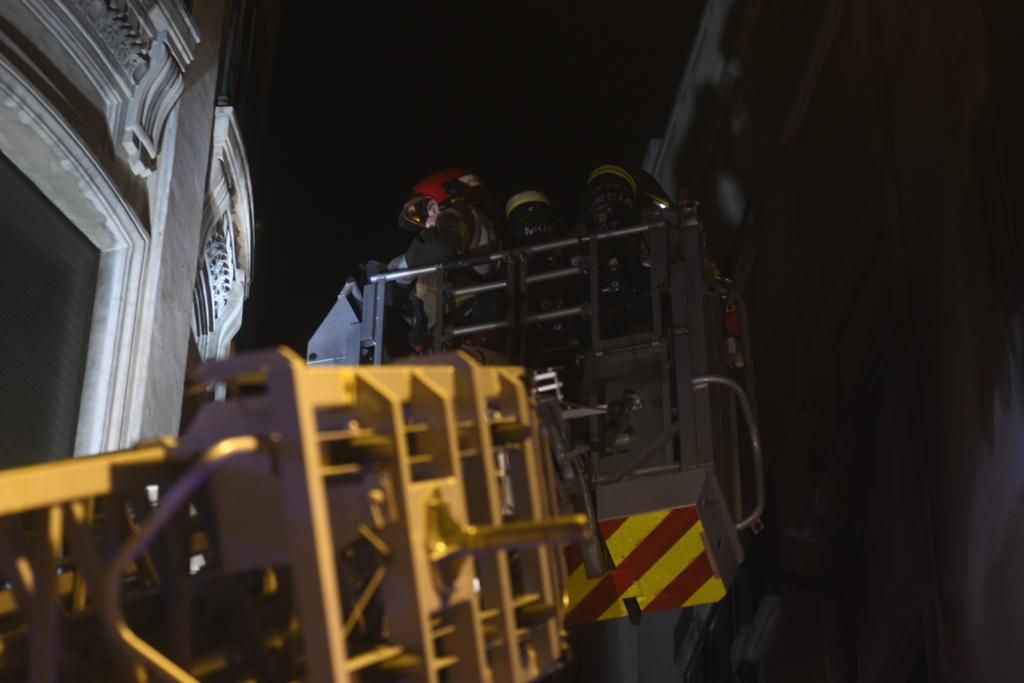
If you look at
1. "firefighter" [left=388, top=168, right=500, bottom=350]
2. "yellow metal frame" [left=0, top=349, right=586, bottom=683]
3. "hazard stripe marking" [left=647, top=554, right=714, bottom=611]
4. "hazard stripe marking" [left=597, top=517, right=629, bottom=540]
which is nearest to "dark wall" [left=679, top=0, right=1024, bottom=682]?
"hazard stripe marking" [left=647, top=554, right=714, bottom=611]

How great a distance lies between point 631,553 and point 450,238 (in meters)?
2.53

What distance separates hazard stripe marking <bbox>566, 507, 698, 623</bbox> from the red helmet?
292cm

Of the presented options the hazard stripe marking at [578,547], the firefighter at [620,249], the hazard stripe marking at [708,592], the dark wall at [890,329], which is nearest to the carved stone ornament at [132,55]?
the firefighter at [620,249]

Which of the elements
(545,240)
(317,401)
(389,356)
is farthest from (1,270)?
(317,401)

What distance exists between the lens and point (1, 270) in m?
5.89

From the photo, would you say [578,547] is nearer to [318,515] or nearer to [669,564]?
[669,564]

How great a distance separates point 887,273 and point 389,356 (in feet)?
11.4

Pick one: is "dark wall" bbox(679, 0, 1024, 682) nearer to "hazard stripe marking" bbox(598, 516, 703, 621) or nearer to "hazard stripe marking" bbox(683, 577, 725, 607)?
"hazard stripe marking" bbox(683, 577, 725, 607)

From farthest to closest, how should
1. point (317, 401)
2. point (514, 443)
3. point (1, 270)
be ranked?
1. point (1, 270)
2. point (514, 443)
3. point (317, 401)

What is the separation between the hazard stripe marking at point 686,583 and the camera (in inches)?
217

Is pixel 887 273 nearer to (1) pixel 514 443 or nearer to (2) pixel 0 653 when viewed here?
(1) pixel 514 443

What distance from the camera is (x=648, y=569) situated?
5.53m

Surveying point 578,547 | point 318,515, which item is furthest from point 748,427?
point 318,515

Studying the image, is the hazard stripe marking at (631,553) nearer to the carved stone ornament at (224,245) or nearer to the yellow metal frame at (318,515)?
the yellow metal frame at (318,515)
